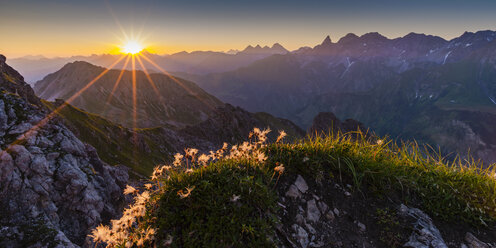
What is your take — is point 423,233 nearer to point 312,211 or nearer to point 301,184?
point 312,211

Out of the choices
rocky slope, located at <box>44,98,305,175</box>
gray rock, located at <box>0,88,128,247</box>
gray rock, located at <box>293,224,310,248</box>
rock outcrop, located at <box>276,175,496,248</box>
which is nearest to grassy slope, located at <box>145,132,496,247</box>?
rock outcrop, located at <box>276,175,496,248</box>

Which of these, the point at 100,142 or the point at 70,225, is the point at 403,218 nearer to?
the point at 70,225

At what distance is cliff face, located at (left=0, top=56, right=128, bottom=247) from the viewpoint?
25078mm

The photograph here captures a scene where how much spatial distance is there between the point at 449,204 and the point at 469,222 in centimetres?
44

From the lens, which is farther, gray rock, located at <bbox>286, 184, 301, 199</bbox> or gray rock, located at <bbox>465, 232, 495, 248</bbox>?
gray rock, located at <bbox>286, 184, 301, 199</bbox>

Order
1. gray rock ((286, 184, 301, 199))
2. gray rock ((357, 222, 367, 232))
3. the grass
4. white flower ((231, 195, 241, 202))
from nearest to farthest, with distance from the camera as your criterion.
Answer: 1. the grass
2. white flower ((231, 195, 241, 202))
3. gray rock ((357, 222, 367, 232))
4. gray rock ((286, 184, 301, 199))

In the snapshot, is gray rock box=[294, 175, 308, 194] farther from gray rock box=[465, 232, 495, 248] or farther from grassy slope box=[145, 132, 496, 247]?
gray rock box=[465, 232, 495, 248]

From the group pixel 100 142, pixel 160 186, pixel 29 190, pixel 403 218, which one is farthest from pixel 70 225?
pixel 100 142

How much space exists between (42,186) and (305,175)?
38.9 metres

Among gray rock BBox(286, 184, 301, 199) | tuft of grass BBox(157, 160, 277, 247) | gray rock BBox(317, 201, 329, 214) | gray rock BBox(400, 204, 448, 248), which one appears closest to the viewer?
tuft of grass BBox(157, 160, 277, 247)

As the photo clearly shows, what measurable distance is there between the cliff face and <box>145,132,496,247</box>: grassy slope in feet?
96.8

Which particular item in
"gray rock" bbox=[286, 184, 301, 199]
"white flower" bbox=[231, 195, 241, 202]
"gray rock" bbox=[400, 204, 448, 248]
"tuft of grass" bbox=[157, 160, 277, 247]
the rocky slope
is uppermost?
"white flower" bbox=[231, 195, 241, 202]

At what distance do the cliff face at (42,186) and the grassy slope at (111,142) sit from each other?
35.6 meters

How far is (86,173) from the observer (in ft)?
129
